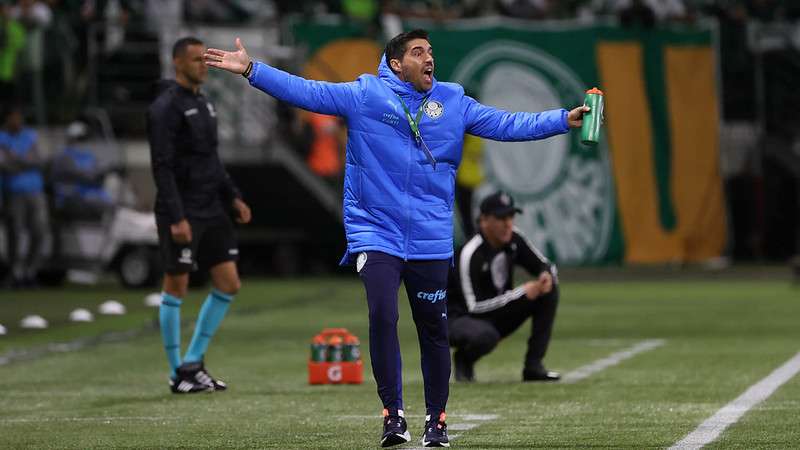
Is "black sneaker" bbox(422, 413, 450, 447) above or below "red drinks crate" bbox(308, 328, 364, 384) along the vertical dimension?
above

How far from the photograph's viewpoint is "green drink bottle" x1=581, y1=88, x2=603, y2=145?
891cm

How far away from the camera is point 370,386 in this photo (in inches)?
502

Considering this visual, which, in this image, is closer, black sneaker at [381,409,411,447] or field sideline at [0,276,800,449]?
black sneaker at [381,409,411,447]

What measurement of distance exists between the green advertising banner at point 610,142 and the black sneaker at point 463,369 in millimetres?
17227

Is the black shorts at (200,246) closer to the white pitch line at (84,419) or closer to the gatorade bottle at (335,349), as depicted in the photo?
the gatorade bottle at (335,349)

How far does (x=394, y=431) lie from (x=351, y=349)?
12.9ft

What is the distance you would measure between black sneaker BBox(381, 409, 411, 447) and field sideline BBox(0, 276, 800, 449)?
159 millimetres

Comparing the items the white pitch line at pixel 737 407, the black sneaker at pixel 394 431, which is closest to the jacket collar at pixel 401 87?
the black sneaker at pixel 394 431

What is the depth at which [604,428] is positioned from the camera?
9844 millimetres

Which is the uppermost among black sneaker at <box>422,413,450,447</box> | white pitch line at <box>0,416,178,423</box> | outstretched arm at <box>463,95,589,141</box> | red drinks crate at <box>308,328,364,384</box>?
outstretched arm at <box>463,95,589,141</box>

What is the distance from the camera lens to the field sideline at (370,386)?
9.63 m

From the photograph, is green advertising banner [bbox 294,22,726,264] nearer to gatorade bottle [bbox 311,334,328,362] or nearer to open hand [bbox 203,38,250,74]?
gatorade bottle [bbox 311,334,328,362]

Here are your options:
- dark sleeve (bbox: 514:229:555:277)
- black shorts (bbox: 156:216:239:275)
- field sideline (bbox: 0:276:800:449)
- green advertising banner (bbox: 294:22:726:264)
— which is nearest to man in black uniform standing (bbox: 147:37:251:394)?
black shorts (bbox: 156:216:239:275)

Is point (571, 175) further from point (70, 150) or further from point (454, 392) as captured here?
point (454, 392)
